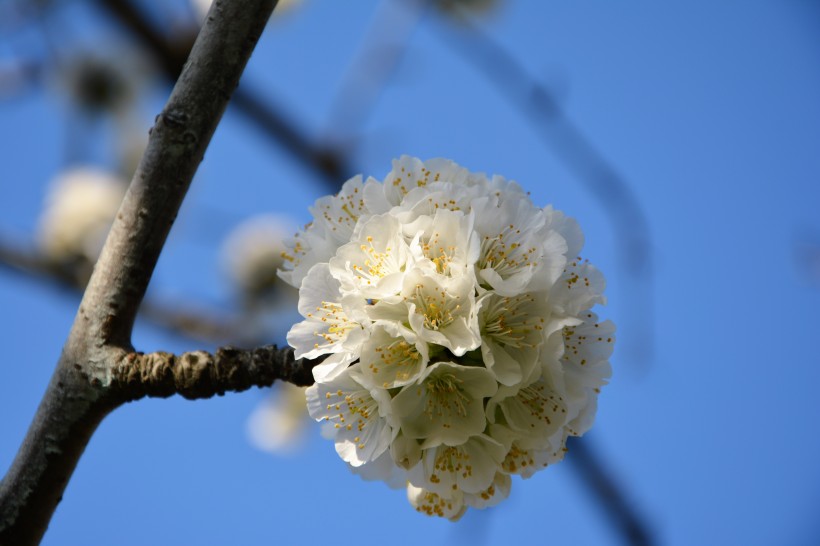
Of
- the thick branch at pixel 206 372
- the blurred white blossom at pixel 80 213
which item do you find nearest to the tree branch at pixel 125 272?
the thick branch at pixel 206 372

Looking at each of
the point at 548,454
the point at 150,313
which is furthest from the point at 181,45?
the point at 548,454

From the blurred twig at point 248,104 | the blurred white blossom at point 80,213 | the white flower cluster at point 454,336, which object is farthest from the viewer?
the blurred white blossom at point 80,213

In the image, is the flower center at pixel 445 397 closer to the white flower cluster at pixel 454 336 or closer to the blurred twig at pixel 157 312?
the white flower cluster at pixel 454 336

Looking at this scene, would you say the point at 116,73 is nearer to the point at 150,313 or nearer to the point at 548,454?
the point at 150,313

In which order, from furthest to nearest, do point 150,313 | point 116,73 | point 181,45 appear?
→ point 116,73, point 150,313, point 181,45

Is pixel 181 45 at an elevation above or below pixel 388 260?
above

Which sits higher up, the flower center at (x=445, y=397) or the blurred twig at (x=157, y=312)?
the blurred twig at (x=157, y=312)

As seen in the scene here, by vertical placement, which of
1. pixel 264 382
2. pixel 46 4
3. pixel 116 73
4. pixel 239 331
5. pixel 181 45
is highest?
pixel 116 73

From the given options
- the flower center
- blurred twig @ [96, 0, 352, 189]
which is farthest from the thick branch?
blurred twig @ [96, 0, 352, 189]
